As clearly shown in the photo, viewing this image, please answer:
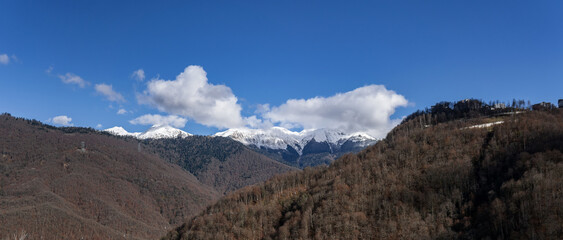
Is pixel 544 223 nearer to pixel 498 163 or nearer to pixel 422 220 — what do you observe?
pixel 422 220

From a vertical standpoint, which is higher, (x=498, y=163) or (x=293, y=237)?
(x=498, y=163)

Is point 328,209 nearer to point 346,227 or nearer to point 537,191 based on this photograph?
point 346,227

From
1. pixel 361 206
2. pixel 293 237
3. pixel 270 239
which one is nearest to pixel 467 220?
pixel 361 206

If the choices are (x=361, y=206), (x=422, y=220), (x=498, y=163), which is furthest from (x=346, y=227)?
(x=498, y=163)

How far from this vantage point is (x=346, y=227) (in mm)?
175000

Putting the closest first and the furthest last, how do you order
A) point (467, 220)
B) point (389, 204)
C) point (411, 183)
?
point (467, 220)
point (389, 204)
point (411, 183)

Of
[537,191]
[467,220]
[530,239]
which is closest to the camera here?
[530,239]

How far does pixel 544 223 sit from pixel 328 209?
89.8m

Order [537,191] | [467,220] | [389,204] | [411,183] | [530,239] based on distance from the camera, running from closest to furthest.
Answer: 1. [530,239]
2. [537,191]
3. [467,220]
4. [389,204]
5. [411,183]

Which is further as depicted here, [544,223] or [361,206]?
[361,206]

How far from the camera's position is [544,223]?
13575 cm

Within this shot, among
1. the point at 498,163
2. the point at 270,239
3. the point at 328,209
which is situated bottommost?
the point at 270,239

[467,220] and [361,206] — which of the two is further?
[361,206]

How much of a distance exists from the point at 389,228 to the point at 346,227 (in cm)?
1885
